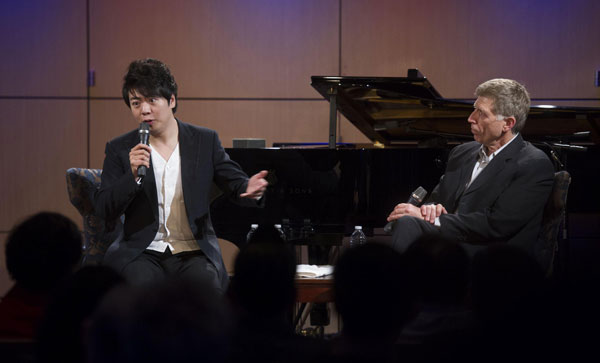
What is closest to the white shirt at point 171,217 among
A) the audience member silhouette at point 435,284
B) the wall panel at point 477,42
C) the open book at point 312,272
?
the open book at point 312,272

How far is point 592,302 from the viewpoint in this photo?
2.97ft

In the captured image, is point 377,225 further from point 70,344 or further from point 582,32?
point 582,32

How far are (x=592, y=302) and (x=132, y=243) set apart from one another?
73.5 inches

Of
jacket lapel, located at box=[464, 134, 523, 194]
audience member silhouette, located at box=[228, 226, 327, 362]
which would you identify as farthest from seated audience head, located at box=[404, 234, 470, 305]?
jacket lapel, located at box=[464, 134, 523, 194]

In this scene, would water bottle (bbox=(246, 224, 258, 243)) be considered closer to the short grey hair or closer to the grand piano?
the grand piano

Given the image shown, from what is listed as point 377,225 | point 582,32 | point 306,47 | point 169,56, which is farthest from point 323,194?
point 582,32

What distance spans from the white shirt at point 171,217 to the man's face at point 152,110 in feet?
0.59

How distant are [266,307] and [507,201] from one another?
1866 millimetres

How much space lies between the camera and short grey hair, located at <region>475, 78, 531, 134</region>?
9.02 ft

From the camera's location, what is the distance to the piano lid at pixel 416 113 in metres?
3.42

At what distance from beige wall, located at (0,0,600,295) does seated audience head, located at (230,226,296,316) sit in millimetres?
4141

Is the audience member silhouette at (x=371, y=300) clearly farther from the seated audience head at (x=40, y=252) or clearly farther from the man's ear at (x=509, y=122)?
the man's ear at (x=509, y=122)

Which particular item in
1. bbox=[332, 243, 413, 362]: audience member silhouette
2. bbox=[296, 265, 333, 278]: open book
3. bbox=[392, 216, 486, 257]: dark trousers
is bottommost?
bbox=[296, 265, 333, 278]: open book

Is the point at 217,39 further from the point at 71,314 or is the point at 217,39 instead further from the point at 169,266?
the point at 71,314
